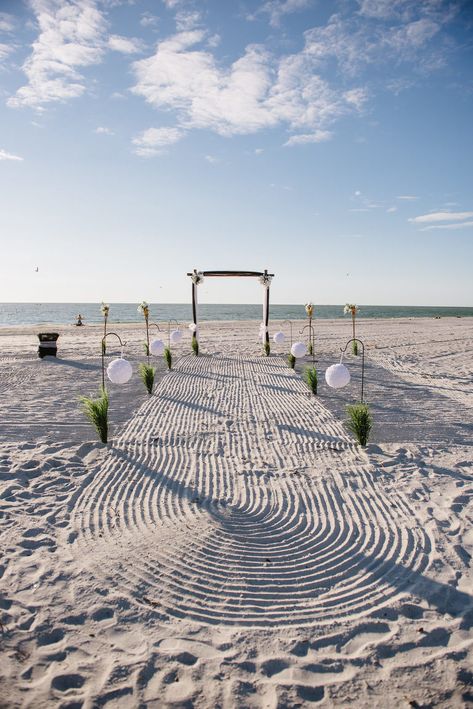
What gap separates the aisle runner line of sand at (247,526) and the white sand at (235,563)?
20 millimetres

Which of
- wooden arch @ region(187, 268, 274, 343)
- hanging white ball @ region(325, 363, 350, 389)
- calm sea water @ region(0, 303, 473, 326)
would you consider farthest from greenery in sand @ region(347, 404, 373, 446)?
calm sea water @ region(0, 303, 473, 326)

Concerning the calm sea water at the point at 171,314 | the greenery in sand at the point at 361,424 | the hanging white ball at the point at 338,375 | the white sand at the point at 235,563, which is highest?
the calm sea water at the point at 171,314

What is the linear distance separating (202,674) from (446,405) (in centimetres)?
793

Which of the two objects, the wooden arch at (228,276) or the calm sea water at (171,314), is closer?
the wooden arch at (228,276)

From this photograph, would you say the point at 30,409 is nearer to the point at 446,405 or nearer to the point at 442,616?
the point at 442,616

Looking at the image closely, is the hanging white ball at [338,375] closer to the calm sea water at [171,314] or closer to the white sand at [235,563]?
the white sand at [235,563]

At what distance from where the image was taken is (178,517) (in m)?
4.49

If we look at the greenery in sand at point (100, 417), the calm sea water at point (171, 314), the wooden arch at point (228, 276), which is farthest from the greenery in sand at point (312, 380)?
the calm sea water at point (171, 314)

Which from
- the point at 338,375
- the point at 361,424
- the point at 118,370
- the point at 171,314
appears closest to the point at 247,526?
the point at 361,424

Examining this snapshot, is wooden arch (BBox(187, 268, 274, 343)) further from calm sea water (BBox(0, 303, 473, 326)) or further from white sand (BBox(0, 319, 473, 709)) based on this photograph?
calm sea water (BBox(0, 303, 473, 326))

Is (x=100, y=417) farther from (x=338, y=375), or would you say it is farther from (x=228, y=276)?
(x=228, y=276)

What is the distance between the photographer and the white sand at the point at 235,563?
2.66 metres

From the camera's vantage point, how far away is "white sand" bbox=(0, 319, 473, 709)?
8.71 feet

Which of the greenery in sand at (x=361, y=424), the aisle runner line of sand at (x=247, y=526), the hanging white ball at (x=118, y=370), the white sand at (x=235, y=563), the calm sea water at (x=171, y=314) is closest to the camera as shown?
the white sand at (x=235, y=563)
